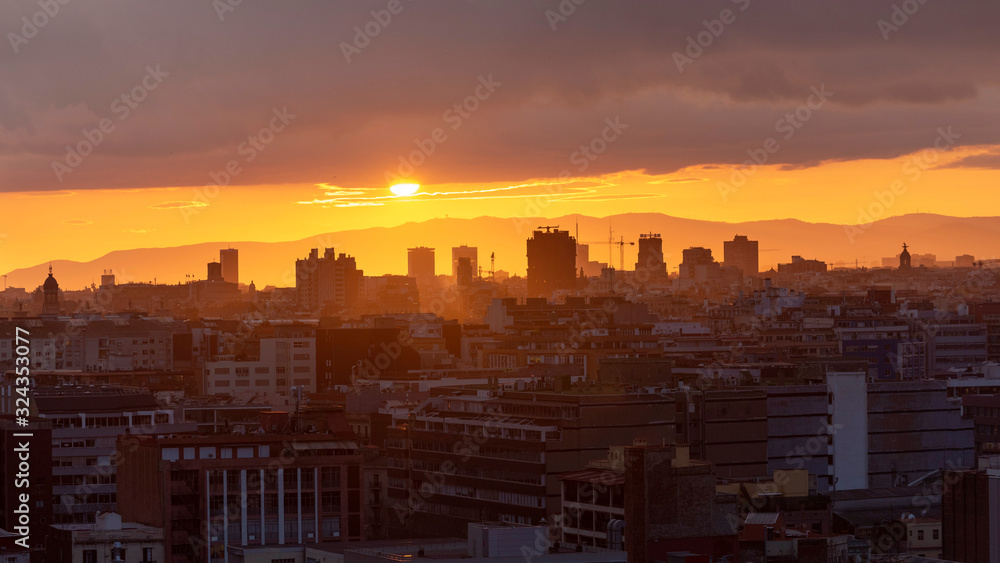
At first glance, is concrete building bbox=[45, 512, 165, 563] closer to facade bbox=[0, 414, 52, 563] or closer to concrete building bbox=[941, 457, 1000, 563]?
facade bbox=[0, 414, 52, 563]

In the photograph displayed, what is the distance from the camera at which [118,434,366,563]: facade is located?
6525cm

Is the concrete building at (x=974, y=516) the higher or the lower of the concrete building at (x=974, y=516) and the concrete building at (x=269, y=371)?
the lower

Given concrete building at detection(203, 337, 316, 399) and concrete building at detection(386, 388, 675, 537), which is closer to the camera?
concrete building at detection(386, 388, 675, 537)

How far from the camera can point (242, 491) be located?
218ft

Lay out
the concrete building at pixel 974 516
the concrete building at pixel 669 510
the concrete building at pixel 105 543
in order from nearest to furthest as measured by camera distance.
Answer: the concrete building at pixel 669 510 < the concrete building at pixel 105 543 < the concrete building at pixel 974 516

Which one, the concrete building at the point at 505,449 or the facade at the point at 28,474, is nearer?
the facade at the point at 28,474

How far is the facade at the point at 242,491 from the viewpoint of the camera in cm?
6525

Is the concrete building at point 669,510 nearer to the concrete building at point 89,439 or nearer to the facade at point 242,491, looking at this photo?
the facade at point 242,491

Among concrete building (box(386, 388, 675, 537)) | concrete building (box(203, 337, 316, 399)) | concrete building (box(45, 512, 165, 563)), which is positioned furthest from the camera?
concrete building (box(203, 337, 316, 399))

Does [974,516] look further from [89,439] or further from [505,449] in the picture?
[89,439]

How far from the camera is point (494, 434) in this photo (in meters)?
81.3

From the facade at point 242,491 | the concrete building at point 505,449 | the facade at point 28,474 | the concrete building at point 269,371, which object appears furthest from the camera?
the concrete building at point 269,371

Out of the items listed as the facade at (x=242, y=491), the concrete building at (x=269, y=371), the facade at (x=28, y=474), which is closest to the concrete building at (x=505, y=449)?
the facade at (x=242, y=491)

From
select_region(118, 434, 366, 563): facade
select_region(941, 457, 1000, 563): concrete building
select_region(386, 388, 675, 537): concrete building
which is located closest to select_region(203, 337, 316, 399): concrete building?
select_region(386, 388, 675, 537): concrete building
